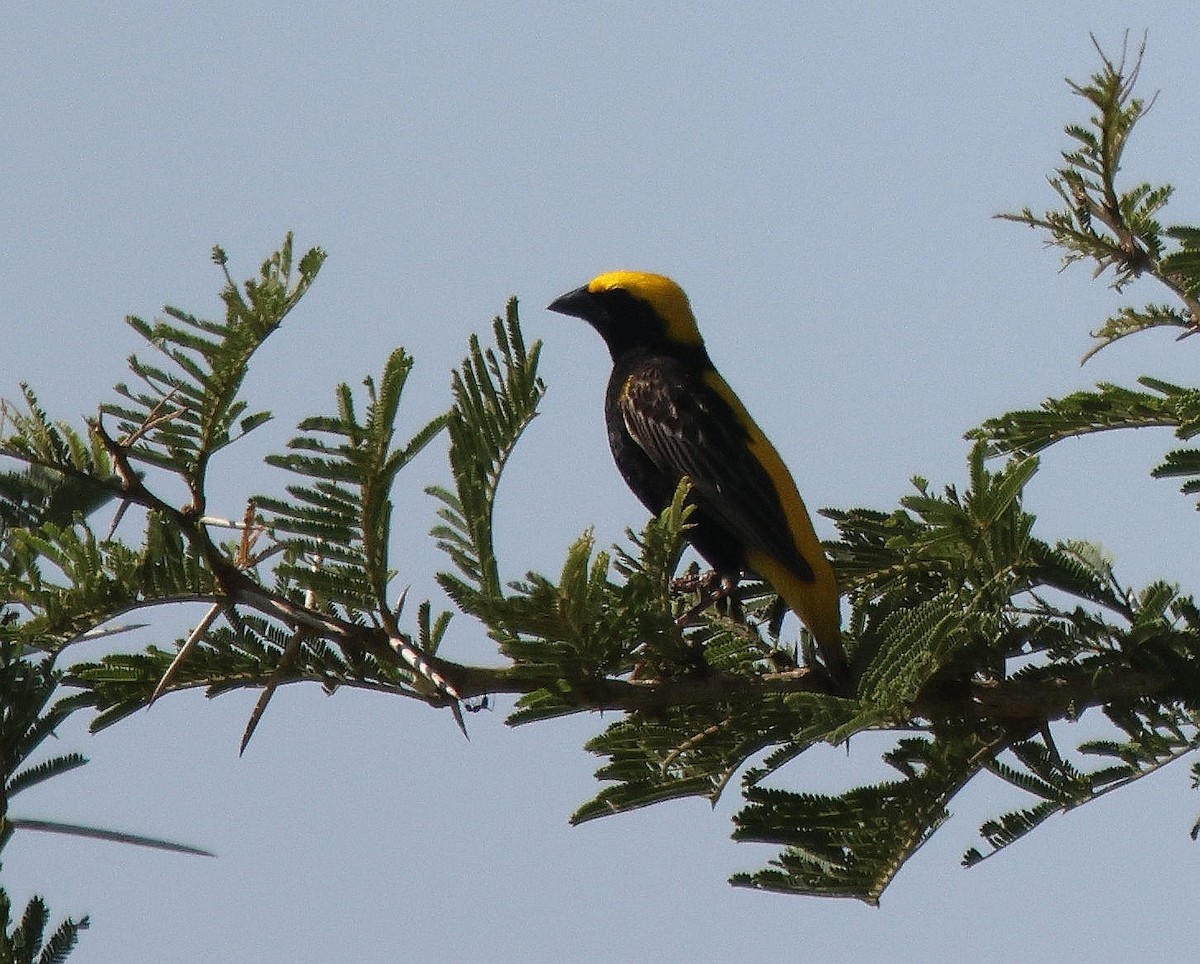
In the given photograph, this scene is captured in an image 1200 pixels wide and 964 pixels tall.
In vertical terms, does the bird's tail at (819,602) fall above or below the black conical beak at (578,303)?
below

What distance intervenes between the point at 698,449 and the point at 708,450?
3 cm

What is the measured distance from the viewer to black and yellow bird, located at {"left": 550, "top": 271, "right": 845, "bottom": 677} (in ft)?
14.5

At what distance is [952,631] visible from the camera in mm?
2979

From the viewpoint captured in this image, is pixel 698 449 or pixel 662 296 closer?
pixel 698 449

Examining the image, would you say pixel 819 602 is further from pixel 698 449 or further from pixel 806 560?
pixel 698 449

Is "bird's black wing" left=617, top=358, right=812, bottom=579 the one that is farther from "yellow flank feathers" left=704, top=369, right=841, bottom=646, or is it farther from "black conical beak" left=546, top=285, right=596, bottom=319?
"black conical beak" left=546, top=285, right=596, bottom=319

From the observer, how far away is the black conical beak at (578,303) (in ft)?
22.1

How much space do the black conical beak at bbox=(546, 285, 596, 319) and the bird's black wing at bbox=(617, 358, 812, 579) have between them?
659 mm

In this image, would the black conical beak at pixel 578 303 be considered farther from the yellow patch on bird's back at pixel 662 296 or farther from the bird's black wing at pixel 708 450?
the bird's black wing at pixel 708 450

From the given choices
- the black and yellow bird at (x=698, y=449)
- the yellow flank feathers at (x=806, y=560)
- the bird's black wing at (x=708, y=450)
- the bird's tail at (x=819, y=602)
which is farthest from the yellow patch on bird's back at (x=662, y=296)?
the bird's tail at (x=819, y=602)

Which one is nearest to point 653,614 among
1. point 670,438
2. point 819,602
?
point 819,602

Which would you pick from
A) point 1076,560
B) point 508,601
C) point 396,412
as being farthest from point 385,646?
point 1076,560

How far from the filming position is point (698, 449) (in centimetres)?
530

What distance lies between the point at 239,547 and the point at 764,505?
2319mm
